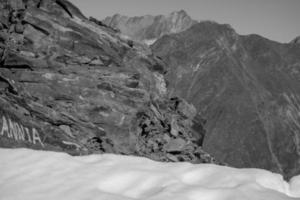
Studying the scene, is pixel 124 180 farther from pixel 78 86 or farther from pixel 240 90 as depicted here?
pixel 240 90

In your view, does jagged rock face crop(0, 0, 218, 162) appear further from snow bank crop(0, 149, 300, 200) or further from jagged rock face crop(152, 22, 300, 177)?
jagged rock face crop(152, 22, 300, 177)

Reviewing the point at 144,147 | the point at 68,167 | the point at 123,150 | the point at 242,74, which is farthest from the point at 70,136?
the point at 242,74

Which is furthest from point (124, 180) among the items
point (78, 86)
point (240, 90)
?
point (240, 90)

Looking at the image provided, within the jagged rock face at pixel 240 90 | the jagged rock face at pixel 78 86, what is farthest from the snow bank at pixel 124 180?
the jagged rock face at pixel 240 90

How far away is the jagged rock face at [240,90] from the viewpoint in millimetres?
115750

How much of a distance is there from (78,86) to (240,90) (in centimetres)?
11009

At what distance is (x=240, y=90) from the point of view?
135875mm

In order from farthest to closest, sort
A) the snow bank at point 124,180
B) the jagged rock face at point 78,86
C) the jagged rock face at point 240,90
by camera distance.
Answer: the jagged rock face at point 240,90 → the jagged rock face at point 78,86 → the snow bank at point 124,180

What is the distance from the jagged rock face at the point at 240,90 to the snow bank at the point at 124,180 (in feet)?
326

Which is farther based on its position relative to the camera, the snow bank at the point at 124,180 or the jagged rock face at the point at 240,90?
the jagged rock face at the point at 240,90

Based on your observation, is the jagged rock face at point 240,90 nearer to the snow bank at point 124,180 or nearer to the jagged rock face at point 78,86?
the jagged rock face at point 78,86

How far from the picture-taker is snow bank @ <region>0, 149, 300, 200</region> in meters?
6.97

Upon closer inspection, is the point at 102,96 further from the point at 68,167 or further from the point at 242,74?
the point at 242,74

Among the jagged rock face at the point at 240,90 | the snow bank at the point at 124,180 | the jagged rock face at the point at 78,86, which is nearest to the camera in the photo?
the snow bank at the point at 124,180
